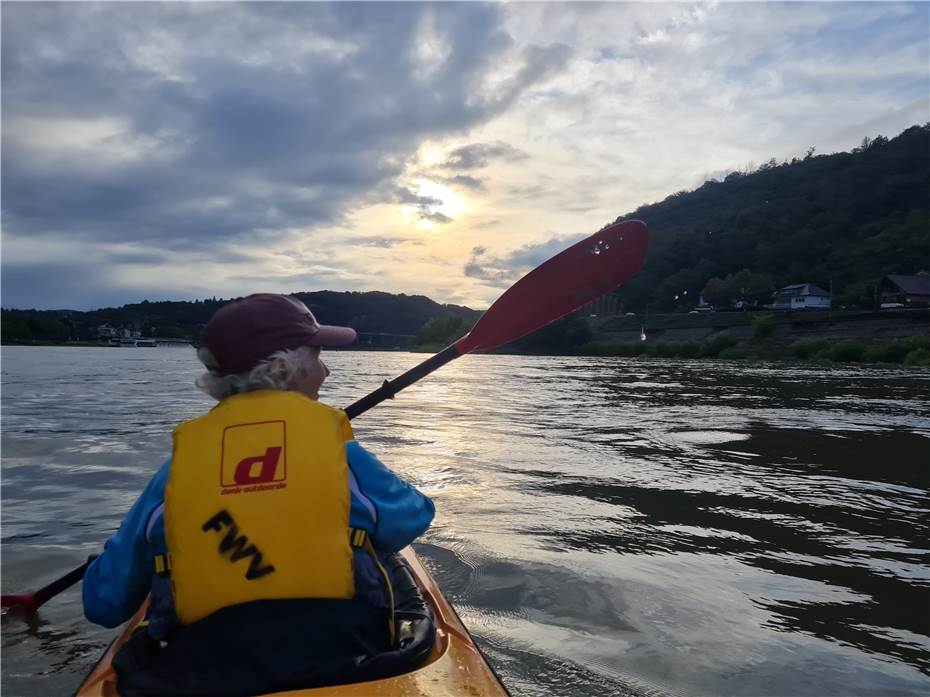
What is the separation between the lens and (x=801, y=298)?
77875 mm

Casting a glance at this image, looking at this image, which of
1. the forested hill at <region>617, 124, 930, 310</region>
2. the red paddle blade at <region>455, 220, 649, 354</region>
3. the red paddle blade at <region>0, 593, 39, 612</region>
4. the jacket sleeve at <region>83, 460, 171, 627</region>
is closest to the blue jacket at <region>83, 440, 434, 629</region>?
the jacket sleeve at <region>83, 460, 171, 627</region>

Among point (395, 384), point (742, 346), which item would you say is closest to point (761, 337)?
point (742, 346)

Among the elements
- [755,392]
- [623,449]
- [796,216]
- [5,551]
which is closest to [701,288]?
[796,216]

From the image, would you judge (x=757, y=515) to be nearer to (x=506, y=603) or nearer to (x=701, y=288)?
(x=506, y=603)

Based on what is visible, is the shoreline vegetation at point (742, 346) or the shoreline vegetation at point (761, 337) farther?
the shoreline vegetation at point (761, 337)

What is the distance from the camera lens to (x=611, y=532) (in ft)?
17.4

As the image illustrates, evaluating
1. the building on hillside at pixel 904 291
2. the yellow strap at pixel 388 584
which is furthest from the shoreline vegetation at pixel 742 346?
the yellow strap at pixel 388 584

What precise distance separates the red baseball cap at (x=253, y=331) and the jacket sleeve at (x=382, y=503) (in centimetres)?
38

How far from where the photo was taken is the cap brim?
2.10 meters

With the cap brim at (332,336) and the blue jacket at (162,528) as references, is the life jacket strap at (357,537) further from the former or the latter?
the cap brim at (332,336)

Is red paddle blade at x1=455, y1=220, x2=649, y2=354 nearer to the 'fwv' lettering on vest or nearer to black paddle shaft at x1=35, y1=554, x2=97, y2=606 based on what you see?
black paddle shaft at x1=35, y1=554, x2=97, y2=606

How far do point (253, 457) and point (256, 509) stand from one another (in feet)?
0.45

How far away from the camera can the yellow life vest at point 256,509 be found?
5.79 feet

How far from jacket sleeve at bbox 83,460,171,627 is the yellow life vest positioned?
0.13m
